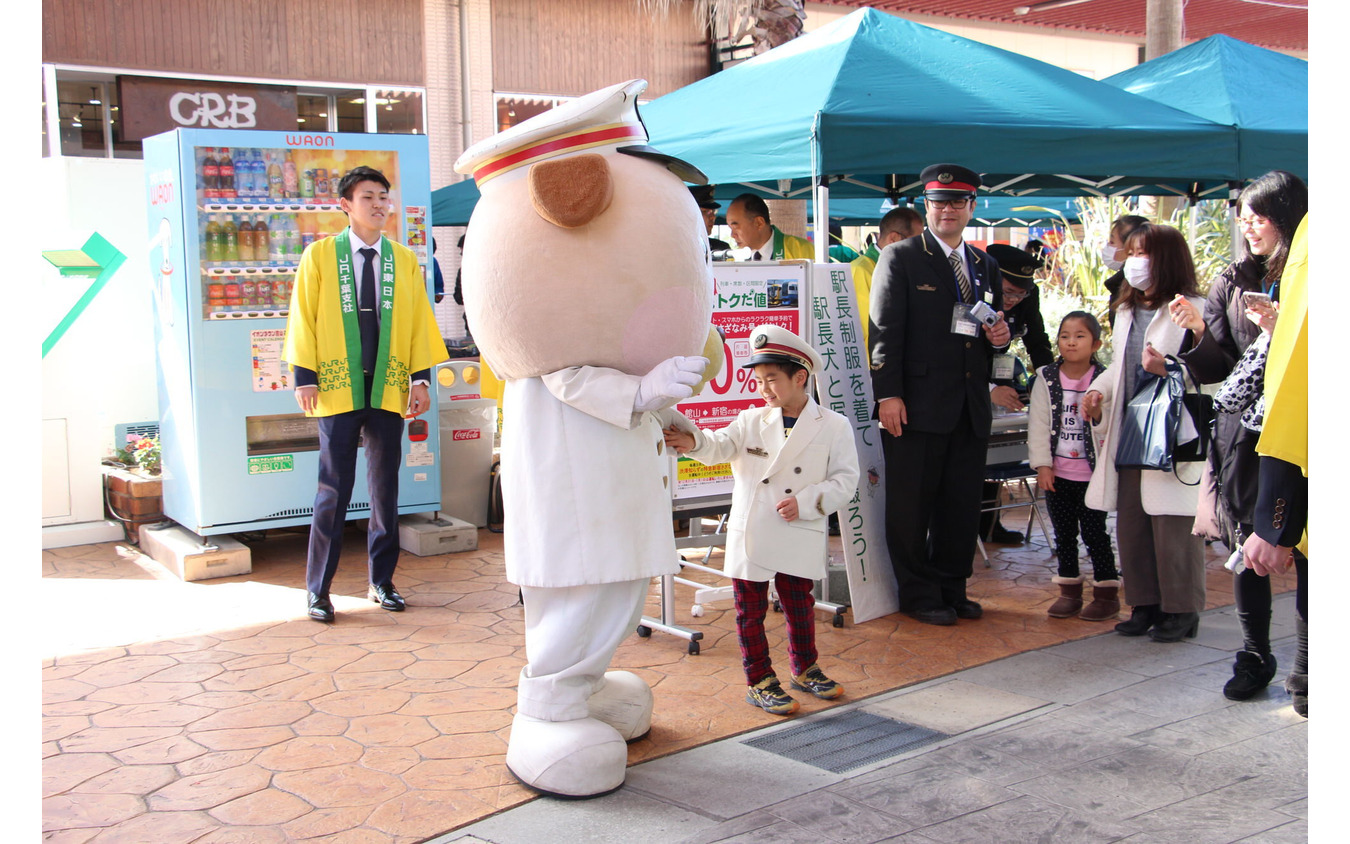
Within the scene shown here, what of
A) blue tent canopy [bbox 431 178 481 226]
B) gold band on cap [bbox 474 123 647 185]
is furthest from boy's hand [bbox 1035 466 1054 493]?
blue tent canopy [bbox 431 178 481 226]

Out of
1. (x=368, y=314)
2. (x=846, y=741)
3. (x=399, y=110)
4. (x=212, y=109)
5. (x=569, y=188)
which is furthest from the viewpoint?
(x=399, y=110)

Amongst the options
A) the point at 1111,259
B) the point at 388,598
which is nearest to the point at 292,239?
the point at 388,598

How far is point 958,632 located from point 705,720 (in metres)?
1.74

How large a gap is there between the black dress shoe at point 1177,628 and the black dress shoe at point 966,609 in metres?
0.83

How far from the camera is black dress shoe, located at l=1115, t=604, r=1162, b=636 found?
5438 millimetres

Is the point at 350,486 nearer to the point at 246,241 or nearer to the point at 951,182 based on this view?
the point at 246,241

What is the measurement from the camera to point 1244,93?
8.16 m

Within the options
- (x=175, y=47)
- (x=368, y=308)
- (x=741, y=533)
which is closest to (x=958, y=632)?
(x=741, y=533)

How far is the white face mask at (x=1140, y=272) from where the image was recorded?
5340mm

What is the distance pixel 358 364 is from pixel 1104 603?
13.1ft

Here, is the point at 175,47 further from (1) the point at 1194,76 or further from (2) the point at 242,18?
(1) the point at 1194,76

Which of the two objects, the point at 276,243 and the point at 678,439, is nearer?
the point at 678,439

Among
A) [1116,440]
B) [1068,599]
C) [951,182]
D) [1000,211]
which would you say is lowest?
[1068,599]

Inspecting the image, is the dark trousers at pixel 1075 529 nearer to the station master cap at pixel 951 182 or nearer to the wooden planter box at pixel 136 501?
the station master cap at pixel 951 182
